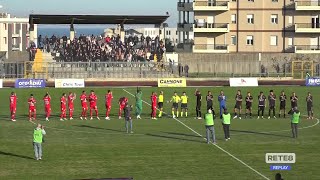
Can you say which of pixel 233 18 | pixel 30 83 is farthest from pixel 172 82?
pixel 233 18

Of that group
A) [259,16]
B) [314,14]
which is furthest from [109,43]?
[314,14]

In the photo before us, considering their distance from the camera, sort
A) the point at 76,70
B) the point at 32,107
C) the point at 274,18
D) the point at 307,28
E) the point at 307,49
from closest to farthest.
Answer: the point at 32,107, the point at 76,70, the point at 307,28, the point at 307,49, the point at 274,18

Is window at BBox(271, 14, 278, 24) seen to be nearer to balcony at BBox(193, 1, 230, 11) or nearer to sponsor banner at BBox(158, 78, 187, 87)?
balcony at BBox(193, 1, 230, 11)

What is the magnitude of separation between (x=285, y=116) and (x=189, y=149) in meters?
15.8

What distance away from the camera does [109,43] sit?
8844 centimetres

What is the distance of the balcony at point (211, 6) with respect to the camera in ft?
307

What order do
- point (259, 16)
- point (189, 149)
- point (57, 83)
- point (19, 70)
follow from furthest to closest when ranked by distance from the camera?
1. point (259, 16)
2. point (19, 70)
3. point (57, 83)
4. point (189, 149)

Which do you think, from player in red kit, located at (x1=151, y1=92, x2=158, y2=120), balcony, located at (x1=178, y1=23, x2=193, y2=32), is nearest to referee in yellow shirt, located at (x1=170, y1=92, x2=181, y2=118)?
player in red kit, located at (x1=151, y1=92, x2=158, y2=120)

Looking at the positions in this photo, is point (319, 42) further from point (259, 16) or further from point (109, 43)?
point (109, 43)

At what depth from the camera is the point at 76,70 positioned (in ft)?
233

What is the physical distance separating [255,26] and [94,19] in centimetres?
2015

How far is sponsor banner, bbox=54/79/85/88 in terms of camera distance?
64688mm

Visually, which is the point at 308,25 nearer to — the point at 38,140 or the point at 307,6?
the point at 307,6

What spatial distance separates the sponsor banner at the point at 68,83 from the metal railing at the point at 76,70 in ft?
18.0
